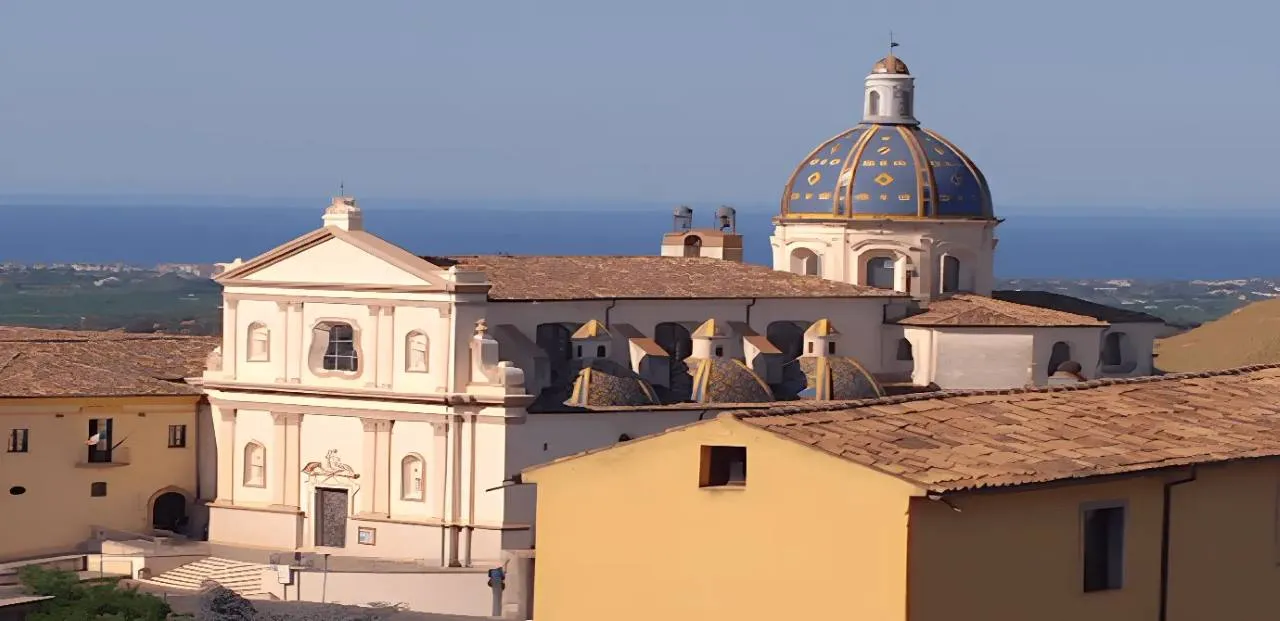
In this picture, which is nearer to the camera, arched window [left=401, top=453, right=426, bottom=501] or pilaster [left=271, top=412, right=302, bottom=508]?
arched window [left=401, top=453, right=426, bottom=501]

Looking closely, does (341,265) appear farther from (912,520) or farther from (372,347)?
(912,520)

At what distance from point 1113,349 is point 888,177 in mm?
5851

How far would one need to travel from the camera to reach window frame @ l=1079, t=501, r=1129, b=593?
2431 cm

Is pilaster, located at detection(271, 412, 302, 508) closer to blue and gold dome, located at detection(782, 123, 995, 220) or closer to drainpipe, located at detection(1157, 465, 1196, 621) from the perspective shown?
blue and gold dome, located at detection(782, 123, 995, 220)

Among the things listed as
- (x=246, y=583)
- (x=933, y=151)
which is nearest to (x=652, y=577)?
(x=246, y=583)

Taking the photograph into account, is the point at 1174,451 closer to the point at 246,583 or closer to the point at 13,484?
the point at 246,583

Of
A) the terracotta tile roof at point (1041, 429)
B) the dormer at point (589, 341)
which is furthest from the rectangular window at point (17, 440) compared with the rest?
the terracotta tile roof at point (1041, 429)

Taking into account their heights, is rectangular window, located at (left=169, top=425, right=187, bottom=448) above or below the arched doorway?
above

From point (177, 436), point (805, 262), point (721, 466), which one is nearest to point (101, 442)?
point (177, 436)

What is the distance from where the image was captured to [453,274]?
49.4 m

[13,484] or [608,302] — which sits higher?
[608,302]

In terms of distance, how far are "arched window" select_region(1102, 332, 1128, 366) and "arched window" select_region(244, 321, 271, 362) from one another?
58.3 ft

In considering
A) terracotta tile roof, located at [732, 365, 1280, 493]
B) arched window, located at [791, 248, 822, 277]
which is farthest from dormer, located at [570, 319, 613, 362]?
terracotta tile roof, located at [732, 365, 1280, 493]

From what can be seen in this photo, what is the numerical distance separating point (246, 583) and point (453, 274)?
618 cm
